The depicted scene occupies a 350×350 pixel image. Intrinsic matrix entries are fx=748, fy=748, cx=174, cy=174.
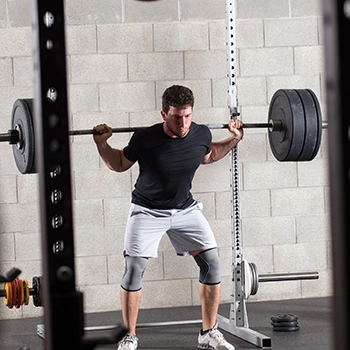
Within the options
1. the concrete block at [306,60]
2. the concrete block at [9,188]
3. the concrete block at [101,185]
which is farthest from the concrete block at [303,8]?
the concrete block at [9,188]

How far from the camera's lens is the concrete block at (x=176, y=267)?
5527mm

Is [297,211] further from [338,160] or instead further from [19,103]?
[338,160]

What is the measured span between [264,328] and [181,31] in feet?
7.28

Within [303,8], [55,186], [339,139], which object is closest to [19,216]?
[303,8]

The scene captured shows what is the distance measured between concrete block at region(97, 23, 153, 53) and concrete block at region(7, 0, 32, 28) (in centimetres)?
53

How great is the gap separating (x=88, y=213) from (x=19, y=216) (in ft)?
1.61

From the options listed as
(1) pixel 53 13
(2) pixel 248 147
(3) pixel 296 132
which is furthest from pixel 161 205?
(1) pixel 53 13

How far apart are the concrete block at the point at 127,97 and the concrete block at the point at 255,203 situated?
98 cm

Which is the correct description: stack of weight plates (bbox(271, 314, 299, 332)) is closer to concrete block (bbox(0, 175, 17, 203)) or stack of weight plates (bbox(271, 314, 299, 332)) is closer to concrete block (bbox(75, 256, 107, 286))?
concrete block (bbox(75, 256, 107, 286))

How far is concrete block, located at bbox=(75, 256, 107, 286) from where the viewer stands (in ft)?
17.8

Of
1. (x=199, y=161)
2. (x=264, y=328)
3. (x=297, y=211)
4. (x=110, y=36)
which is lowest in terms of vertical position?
(x=264, y=328)

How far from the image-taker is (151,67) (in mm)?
5453

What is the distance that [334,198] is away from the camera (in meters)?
1.03

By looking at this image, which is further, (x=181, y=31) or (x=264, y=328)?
(x=181, y=31)
